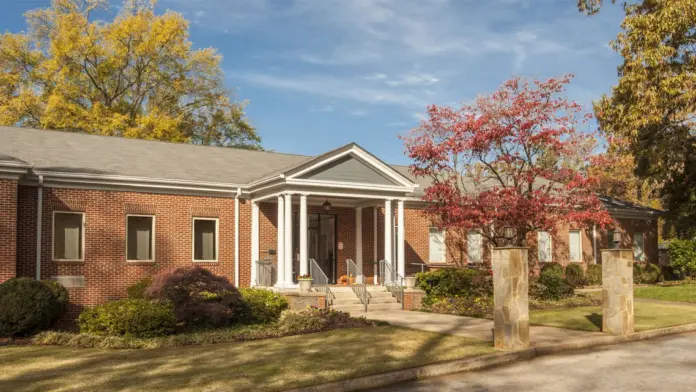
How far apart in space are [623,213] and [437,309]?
16.0 m

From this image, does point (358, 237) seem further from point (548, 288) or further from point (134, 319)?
point (134, 319)

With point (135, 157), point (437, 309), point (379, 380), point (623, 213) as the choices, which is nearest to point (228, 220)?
point (135, 157)

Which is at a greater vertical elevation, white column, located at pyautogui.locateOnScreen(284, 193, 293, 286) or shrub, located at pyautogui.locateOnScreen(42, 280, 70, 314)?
white column, located at pyautogui.locateOnScreen(284, 193, 293, 286)

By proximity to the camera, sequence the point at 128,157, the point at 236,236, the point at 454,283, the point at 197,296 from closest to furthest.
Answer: the point at 197,296
the point at 454,283
the point at 236,236
the point at 128,157

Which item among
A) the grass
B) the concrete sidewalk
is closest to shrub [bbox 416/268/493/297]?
the concrete sidewalk

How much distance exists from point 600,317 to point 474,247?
10145mm

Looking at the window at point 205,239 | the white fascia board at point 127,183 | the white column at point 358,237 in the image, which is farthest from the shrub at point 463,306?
the white fascia board at point 127,183

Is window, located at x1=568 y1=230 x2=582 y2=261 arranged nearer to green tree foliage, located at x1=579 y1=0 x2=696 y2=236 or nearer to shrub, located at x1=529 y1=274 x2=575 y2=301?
green tree foliage, located at x1=579 y1=0 x2=696 y2=236

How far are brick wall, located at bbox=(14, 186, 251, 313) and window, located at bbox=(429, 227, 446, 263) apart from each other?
7484 mm

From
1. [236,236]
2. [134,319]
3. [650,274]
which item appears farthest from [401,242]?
[650,274]

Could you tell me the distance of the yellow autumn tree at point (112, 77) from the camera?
35156mm

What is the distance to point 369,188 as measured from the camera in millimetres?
20453

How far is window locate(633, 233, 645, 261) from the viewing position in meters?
31.6

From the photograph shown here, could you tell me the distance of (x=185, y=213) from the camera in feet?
65.8
